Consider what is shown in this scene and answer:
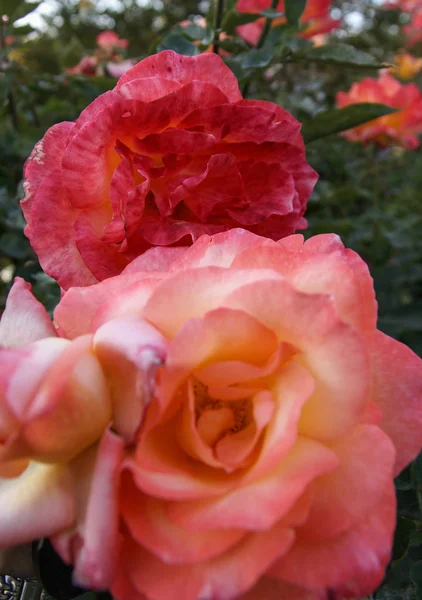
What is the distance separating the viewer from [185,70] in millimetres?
441

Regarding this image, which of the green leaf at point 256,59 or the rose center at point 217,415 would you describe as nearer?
the rose center at point 217,415

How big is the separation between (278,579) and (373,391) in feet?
0.40

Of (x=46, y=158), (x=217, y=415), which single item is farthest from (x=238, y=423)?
(x=46, y=158)

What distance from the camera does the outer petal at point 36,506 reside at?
29 centimetres

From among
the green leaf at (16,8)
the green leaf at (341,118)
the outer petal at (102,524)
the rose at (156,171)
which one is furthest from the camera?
the green leaf at (16,8)

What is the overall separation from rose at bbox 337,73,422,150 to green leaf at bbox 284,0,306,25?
0.70m

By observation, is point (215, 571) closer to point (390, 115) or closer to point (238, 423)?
point (238, 423)

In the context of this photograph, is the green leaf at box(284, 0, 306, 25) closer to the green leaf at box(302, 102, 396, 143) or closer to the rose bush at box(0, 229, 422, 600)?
the green leaf at box(302, 102, 396, 143)

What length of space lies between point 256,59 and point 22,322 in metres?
0.53

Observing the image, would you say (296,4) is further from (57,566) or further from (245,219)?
(57,566)

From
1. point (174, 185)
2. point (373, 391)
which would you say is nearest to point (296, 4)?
point (174, 185)

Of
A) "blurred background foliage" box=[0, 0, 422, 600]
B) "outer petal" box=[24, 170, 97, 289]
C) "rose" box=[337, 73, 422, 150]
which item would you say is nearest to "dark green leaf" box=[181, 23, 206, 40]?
"blurred background foliage" box=[0, 0, 422, 600]

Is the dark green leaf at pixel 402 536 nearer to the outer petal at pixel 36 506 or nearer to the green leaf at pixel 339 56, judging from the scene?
the outer petal at pixel 36 506

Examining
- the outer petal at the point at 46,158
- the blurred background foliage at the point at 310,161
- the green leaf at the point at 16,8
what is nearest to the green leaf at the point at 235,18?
the blurred background foliage at the point at 310,161
